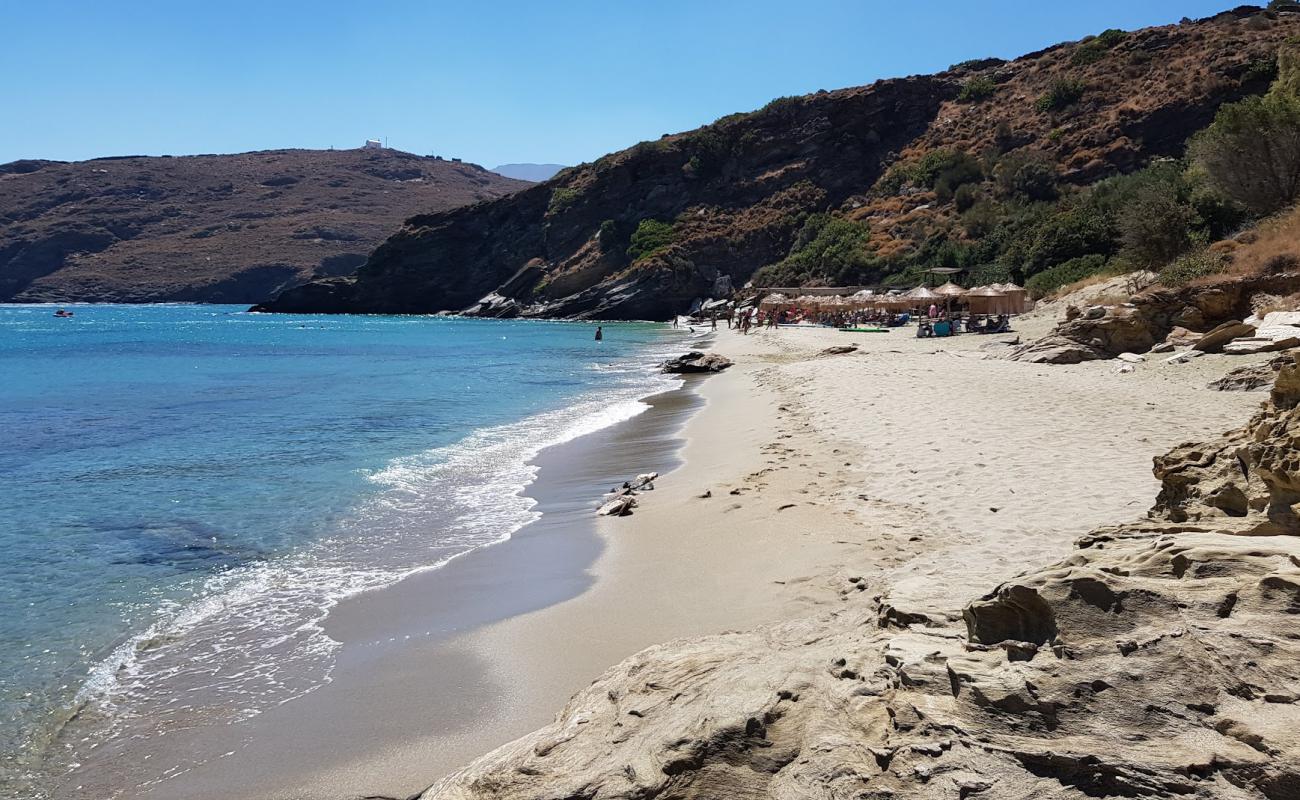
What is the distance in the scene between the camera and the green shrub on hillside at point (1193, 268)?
20367 mm

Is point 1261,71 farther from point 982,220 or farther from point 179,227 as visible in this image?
point 179,227

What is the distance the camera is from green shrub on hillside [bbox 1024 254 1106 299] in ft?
121

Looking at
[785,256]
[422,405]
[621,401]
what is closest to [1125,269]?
[621,401]

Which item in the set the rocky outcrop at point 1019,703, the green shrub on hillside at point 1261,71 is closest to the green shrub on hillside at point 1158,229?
the rocky outcrop at point 1019,703

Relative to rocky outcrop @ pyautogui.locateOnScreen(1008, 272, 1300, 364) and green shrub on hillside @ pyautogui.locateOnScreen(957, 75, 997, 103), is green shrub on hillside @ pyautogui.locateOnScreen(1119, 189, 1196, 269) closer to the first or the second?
rocky outcrop @ pyautogui.locateOnScreen(1008, 272, 1300, 364)

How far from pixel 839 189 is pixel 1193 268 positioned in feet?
197

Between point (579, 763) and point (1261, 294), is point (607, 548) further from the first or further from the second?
point (1261, 294)

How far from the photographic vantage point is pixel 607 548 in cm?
743

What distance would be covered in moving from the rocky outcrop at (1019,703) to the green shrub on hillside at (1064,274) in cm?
3758

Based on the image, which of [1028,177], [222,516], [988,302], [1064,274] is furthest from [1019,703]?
[1028,177]

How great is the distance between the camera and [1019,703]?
7.85 ft

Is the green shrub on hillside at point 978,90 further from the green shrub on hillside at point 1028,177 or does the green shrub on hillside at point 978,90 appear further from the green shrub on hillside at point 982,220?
the green shrub on hillside at point 982,220

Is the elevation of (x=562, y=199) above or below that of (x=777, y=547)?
above

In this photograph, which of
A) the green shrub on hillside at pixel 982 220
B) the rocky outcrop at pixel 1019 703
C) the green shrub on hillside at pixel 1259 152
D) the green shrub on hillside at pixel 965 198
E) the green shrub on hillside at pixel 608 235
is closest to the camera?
the rocky outcrop at pixel 1019 703
